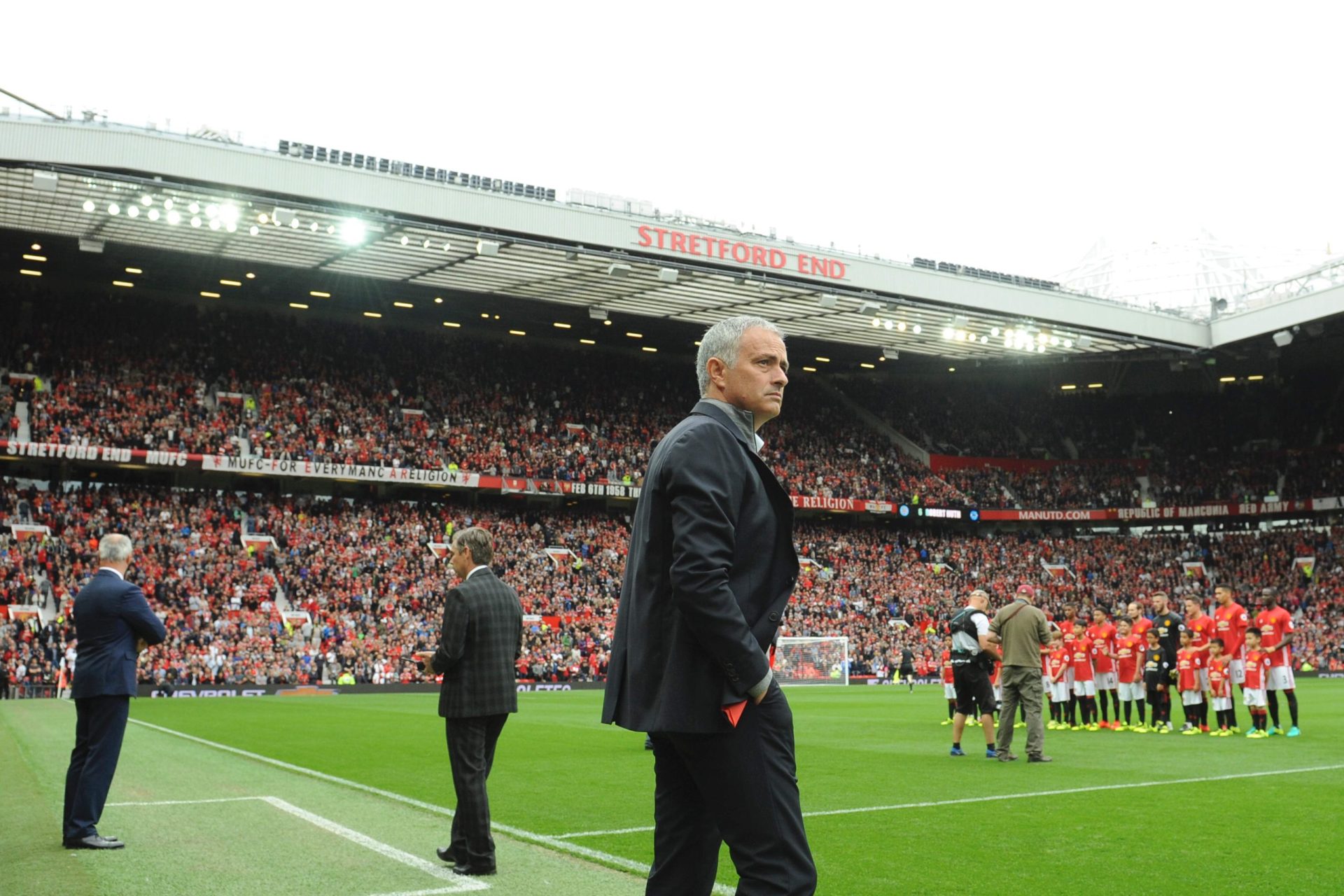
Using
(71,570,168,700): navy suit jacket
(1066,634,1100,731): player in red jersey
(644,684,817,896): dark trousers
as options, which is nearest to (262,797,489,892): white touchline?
(71,570,168,700): navy suit jacket

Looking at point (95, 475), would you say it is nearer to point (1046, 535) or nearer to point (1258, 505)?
point (1046, 535)

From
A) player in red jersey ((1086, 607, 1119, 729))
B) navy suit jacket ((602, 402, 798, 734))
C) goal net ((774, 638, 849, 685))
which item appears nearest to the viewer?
navy suit jacket ((602, 402, 798, 734))

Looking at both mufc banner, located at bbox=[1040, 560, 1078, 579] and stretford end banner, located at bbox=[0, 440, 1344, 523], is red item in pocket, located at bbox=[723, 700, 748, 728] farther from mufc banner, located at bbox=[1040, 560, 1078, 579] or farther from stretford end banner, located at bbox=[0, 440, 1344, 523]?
mufc banner, located at bbox=[1040, 560, 1078, 579]

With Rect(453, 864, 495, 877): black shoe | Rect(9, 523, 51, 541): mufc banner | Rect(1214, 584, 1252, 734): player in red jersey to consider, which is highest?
Rect(9, 523, 51, 541): mufc banner

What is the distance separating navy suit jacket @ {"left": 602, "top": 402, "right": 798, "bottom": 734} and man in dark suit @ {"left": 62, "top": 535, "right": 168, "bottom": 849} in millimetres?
5009

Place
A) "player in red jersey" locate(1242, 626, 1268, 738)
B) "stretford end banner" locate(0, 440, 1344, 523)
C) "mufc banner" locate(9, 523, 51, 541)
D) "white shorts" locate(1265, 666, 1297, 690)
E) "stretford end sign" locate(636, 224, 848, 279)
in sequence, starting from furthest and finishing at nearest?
1. "stretford end banner" locate(0, 440, 1344, 523)
2. "stretford end sign" locate(636, 224, 848, 279)
3. "mufc banner" locate(9, 523, 51, 541)
4. "white shorts" locate(1265, 666, 1297, 690)
5. "player in red jersey" locate(1242, 626, 1268, 738)

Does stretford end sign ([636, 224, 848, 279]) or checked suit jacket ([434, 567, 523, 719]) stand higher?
stretford end sign ([636, 224, 848, 279])

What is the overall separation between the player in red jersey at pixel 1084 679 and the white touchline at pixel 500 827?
1163cm

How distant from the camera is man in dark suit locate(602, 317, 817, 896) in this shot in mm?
3279

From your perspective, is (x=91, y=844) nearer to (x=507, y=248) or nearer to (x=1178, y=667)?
(x=1178, y=667)

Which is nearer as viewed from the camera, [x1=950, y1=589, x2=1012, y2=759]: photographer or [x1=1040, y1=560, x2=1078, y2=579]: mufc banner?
[x1=950, y1=589, x2=1012, y2=759]: photographer

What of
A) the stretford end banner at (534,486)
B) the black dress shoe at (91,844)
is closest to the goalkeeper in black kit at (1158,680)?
the stretford end banner at (534,486)

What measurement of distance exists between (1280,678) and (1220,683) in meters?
0.76

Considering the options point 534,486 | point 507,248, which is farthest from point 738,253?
point 534,486
